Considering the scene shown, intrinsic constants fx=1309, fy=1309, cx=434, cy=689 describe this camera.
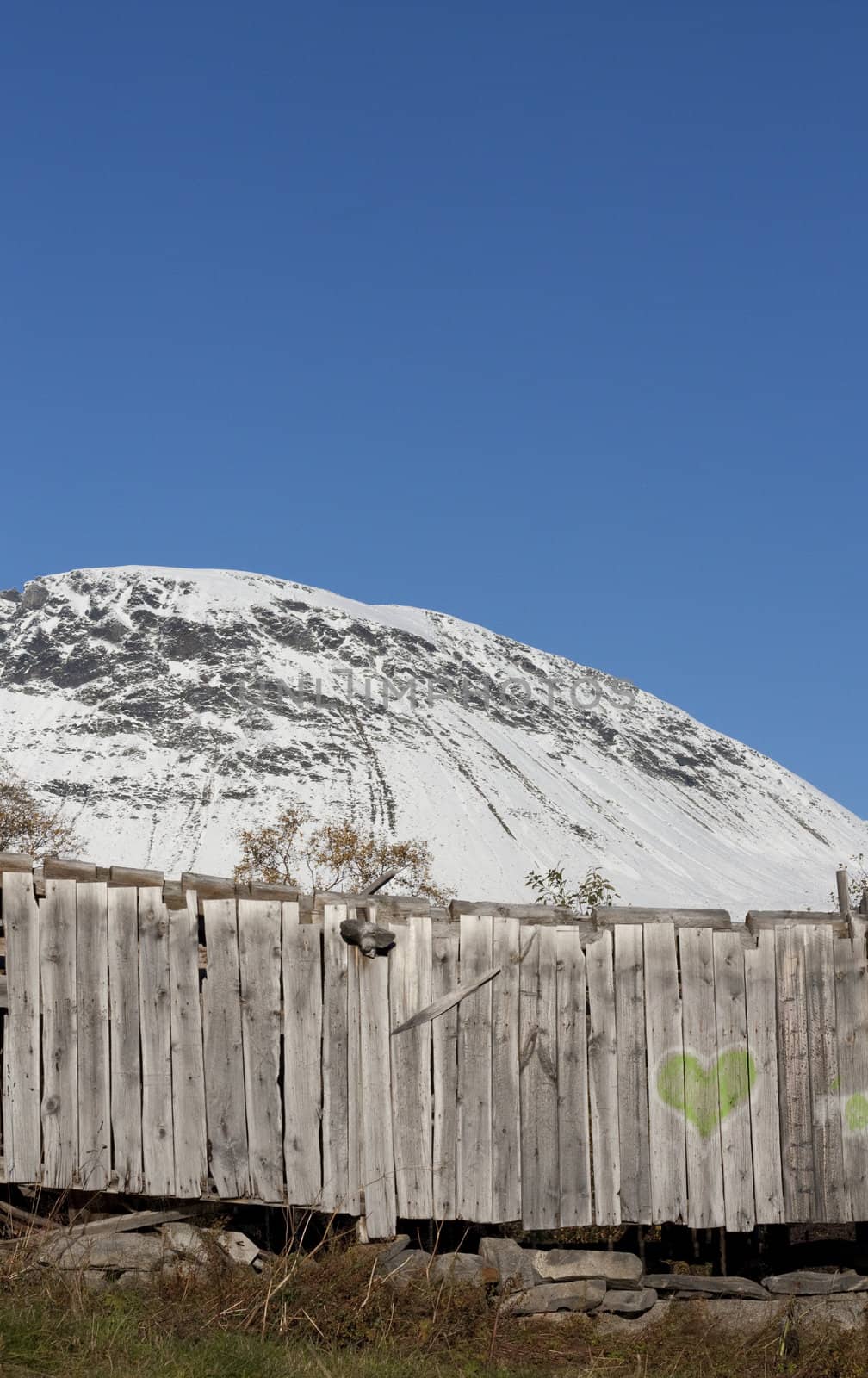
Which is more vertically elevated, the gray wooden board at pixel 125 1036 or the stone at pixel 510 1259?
the gray wooden board at pixel 125 1036

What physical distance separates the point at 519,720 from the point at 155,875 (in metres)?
146

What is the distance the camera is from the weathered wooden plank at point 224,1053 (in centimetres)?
762

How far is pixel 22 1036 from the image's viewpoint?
25.4ft

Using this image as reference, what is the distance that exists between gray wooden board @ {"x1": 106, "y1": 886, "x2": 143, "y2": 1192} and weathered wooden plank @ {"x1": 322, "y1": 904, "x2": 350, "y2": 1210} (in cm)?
110

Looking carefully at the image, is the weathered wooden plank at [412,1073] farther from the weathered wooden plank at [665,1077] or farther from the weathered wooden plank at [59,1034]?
the weathered wooden plank at [59,1034]

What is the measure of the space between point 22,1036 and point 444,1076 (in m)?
2.51

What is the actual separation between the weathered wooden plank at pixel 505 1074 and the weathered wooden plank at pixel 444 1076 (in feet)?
0.76

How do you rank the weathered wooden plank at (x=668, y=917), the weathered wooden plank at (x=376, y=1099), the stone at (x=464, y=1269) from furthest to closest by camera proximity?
the weathered wooden plank at (x=668, y=917), the weathered wooden plank at (x=376, y=1099), the stone at (x=464, y=1269)

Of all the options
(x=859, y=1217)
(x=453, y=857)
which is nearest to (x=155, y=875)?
(x=859, y=1217)

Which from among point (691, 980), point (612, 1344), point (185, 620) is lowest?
point (612, 1344)

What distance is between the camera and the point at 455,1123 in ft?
25.1

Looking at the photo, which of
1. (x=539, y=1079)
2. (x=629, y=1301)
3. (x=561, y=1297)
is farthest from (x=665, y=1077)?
(x=561, y=1297)

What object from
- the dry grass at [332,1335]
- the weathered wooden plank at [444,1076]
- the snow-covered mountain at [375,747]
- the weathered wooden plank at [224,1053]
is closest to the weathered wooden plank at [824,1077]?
the dry grass at [332,1335]

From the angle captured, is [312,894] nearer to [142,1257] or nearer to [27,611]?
[142,1257]
